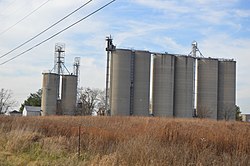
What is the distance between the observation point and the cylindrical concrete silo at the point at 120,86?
66750mm

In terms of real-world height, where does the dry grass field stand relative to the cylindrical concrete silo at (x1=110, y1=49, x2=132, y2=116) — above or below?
below

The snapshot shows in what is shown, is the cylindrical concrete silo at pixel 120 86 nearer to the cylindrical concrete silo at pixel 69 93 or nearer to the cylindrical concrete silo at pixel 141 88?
the cylindrical concrete silo at pixel 141 88

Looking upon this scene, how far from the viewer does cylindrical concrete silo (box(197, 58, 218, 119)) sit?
72.0m

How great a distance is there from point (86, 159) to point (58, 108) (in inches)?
2803

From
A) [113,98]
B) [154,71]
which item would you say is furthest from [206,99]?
[113,98]

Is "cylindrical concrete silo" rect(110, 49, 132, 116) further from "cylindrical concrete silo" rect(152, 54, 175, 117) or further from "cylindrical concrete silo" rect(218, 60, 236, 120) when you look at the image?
"cylindrical concrete silo" rect(218, 60, 236, 120)

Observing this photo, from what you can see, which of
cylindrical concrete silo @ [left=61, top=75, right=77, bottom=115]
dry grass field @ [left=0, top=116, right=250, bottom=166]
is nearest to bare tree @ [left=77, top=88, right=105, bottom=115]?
cylindrical concrete silo @ [left=61, top=75, right=77, bottom=115]

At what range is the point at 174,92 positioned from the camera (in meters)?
70.5

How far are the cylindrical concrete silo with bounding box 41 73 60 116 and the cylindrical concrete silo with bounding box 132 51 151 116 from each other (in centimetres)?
1996

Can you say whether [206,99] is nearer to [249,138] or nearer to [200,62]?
[200,62]

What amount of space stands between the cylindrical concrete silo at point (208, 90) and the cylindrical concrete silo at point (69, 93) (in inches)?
1060

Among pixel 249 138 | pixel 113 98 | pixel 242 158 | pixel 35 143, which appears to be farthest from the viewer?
pixel 113 98

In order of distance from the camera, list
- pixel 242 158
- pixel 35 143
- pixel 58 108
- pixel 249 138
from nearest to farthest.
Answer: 1. pixel 242 158
2. pixel 249 138
3. pixel 35 143
4. pixel 58 108

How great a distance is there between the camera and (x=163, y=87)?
68.8 metres
